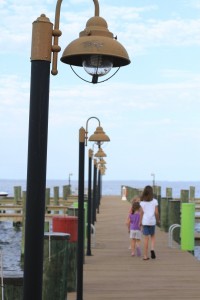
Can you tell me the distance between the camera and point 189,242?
48.1 ft

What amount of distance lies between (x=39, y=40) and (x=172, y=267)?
27.9 feet

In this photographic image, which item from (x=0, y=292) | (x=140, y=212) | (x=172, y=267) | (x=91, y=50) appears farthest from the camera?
(x=140, y=212)

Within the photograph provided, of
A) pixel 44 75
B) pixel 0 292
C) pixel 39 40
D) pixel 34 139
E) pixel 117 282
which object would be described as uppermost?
pixel 39 40

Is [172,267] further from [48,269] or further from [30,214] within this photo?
[30,214]

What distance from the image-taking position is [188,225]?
47.8ft

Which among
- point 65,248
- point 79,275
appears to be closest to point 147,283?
point 79,275

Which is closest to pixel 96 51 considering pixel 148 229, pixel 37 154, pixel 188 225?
pixel 37 154

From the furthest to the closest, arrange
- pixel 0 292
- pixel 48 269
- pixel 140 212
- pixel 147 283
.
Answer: pixel 140 212 < pixel 147 283 < pixel 48 269 < pixel 0 292

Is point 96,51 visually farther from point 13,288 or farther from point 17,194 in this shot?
point 17,194

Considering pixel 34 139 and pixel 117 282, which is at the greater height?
pixel 34 139

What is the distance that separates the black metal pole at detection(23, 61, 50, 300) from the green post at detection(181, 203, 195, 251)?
11024mm

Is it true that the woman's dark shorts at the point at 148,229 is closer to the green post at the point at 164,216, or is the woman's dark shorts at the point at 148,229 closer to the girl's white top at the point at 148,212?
the girl's white top at the point at 148,212

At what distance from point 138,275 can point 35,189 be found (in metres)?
7.19

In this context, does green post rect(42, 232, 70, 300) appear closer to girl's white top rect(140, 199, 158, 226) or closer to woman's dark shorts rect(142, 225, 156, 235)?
girl's white top rect(140, 199, 158, 226)
